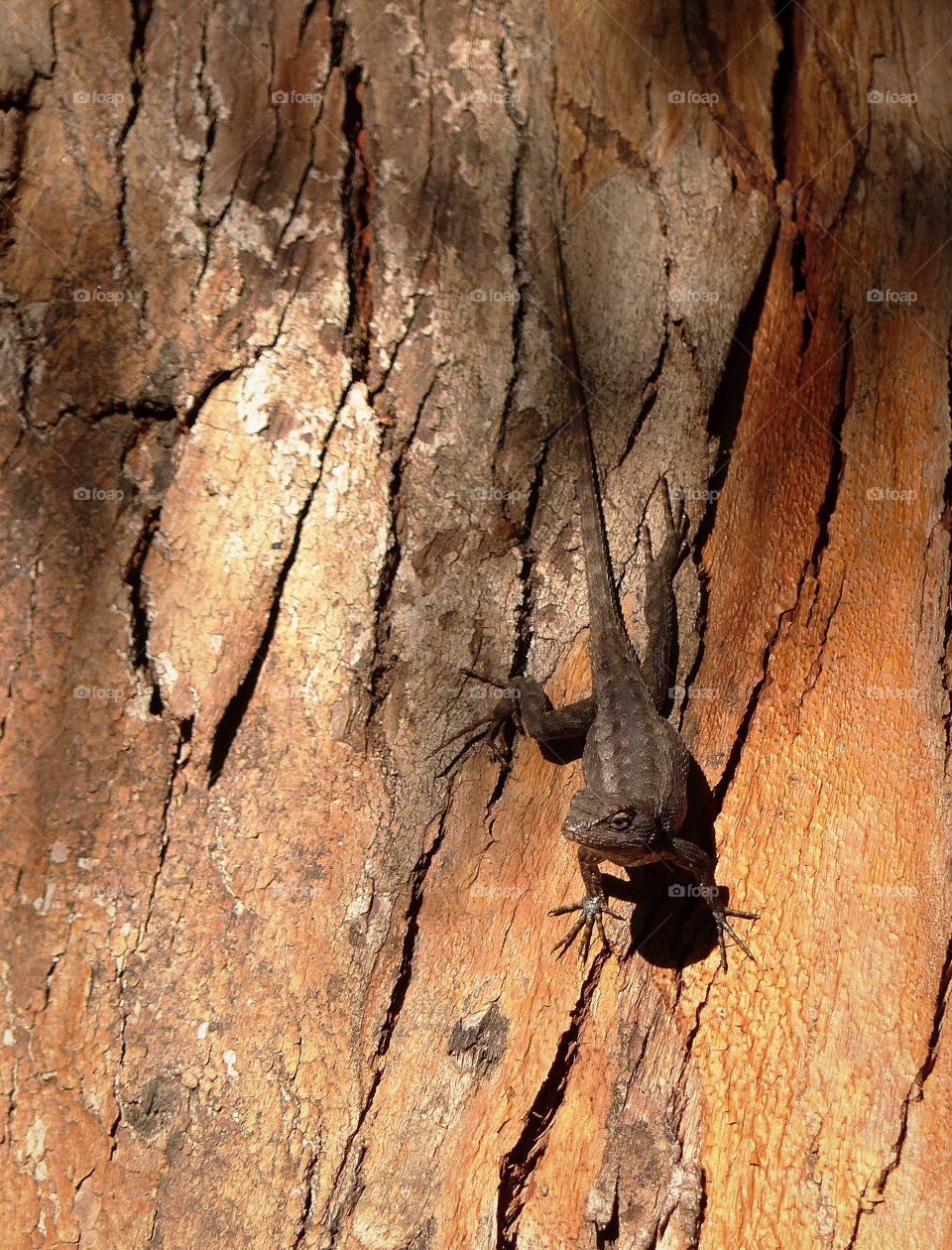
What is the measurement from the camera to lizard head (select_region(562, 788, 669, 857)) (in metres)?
2.65

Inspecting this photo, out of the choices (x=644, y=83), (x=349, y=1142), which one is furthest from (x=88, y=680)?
(x=644, y=83)

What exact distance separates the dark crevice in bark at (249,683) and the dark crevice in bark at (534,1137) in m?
1.25

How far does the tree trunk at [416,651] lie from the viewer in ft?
8.20

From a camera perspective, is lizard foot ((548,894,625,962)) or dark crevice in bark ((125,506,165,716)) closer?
dark crevice in bark ((125,506,165,716))

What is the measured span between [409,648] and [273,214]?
1.27 metres

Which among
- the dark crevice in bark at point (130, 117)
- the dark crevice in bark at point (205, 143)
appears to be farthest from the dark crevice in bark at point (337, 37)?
the dark crevice in bark at point (130, 117)

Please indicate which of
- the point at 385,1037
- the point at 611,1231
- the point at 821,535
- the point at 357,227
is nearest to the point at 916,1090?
the point at 611,1231

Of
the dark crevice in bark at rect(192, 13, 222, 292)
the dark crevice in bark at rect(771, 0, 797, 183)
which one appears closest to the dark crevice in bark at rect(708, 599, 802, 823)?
the dark crevice in bark at rect(771, 0, 797, 183)

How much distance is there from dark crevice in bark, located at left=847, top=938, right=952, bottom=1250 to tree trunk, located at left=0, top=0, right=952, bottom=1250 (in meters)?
0.01

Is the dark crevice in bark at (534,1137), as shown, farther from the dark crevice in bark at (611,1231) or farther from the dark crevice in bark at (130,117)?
the dark crevice in bark at (130,117)

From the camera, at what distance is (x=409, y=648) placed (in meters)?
2.60

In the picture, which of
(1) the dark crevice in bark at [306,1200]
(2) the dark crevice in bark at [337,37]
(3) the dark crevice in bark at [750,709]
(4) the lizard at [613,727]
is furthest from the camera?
(3) the dark crevice in bark at [750,709]

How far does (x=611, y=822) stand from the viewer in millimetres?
2703

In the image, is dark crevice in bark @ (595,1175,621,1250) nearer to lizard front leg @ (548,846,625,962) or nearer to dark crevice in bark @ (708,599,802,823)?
lizard front leg @ (548,846,625,962)
